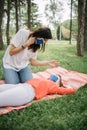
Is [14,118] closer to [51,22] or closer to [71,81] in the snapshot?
[71,81]

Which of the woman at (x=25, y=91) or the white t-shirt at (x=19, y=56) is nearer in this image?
the woman at (x=25, y=91)

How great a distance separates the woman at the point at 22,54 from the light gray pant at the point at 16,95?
39.3 inches

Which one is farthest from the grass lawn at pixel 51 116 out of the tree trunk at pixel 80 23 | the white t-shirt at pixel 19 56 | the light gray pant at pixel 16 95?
the tree trunk at pixel 80 23

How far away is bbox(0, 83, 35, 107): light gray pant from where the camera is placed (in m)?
4.80

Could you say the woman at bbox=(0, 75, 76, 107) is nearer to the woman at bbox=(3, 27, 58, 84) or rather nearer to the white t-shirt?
the woman at bbox=(3, 27, 58, 84)

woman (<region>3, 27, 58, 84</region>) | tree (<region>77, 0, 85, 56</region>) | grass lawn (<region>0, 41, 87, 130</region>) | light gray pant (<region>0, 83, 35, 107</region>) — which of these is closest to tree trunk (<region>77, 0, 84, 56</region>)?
tree (<region>77, 0, 85, 56</region>)

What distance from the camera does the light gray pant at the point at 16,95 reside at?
189 inches

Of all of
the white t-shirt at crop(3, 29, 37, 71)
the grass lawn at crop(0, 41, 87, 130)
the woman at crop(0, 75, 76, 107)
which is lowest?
the grass lawn at crop(0, 41, 87, 130)

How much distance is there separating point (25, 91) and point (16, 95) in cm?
Result: 21

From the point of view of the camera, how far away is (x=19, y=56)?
21.4 feet

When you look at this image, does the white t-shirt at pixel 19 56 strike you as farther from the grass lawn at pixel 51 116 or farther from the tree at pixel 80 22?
the tree at pixel 80 22

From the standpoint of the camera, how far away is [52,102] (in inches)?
211

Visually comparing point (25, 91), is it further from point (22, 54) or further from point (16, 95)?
point (22, 54)

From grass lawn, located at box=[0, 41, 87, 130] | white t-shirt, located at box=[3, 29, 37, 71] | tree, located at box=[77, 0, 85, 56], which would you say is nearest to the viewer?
grass lawn, located at box=[0, 41, 87, 130]
